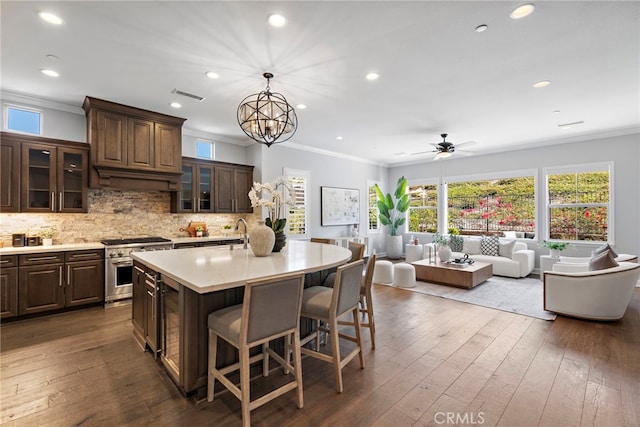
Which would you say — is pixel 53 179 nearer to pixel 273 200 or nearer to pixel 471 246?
pixel 273 200

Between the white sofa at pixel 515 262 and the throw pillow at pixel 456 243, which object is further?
the throw pillow at pixel 456 243

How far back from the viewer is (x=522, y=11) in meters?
2.27

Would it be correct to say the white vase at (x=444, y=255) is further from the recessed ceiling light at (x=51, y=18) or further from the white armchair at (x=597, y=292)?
the recessed ceiling light at (x=51, y=18)

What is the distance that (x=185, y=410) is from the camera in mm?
2047

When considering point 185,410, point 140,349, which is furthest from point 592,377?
point 140,349

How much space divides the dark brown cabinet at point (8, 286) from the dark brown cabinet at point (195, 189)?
2.13 m

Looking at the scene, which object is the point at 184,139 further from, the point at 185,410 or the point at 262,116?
the point at 185,410

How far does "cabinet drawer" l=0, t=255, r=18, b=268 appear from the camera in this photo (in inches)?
139

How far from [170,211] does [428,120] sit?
4.80 metres

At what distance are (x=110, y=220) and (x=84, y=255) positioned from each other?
34.1 inches

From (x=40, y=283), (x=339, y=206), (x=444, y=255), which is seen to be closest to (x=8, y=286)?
(x=40, y=283)

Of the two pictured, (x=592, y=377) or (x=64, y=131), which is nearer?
(x=592, y=377)

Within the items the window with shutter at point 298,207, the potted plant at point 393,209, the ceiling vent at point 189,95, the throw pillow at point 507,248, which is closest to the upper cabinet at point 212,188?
the window with shutter at point 298,207

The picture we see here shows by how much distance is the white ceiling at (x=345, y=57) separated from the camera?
230 cm
